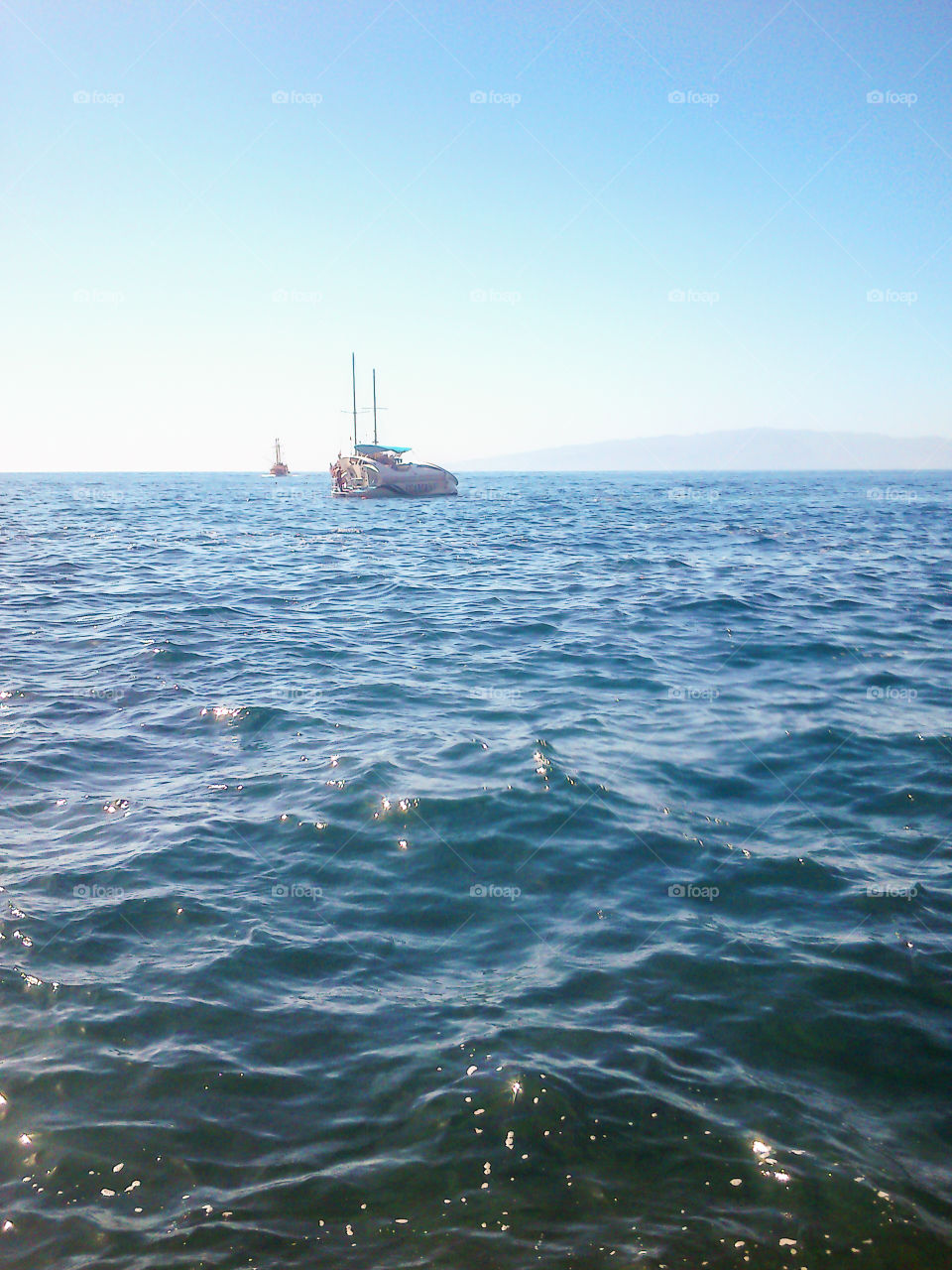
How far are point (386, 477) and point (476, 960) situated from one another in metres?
64.9

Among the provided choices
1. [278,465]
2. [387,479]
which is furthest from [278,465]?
[387,479]

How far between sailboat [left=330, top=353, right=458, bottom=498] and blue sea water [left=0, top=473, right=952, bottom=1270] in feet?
183

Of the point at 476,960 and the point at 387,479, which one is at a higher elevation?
the point at 387,479

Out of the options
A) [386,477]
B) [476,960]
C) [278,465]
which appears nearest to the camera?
[476,960]

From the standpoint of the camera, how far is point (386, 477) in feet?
225

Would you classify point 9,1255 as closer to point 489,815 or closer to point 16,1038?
point 16,1038

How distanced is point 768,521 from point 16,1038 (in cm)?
4366

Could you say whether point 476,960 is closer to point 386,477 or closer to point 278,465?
point 386,477

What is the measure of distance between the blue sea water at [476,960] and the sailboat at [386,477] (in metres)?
55.9

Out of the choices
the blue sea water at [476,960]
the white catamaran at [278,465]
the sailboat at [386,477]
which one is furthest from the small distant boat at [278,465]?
the blue sea water at [476,960]

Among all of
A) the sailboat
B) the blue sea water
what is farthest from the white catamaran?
the blue sea water

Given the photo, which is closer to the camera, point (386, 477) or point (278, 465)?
point (386, 477)

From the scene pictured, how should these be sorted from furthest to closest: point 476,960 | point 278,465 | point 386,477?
point 278,465 < point 386,477 < point 476,960

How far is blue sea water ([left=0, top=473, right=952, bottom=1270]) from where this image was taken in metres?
3.88
